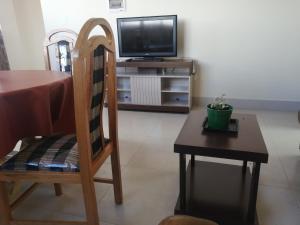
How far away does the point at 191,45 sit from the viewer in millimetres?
3432

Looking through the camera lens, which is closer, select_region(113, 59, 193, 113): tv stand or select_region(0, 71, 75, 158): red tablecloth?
select_region(0, 71, 75, 158): red tablecloth

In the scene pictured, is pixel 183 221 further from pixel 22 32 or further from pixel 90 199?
pixel 22 32

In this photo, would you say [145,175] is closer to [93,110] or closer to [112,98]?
[112,98]

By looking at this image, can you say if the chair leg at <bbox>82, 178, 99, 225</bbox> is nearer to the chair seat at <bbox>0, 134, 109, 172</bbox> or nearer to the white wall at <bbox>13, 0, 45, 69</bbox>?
the chair seat at <bbox>0, 134, 109, 172</bbox>

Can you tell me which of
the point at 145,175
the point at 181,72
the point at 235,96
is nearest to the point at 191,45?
the point at 181,72

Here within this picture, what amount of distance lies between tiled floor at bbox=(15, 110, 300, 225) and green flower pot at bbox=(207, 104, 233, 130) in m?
→ 0.58

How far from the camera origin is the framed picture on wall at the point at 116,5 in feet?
11.6

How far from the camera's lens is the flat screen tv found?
3.26 m

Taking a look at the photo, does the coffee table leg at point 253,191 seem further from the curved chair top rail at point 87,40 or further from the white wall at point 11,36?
the white wall at point 11,36

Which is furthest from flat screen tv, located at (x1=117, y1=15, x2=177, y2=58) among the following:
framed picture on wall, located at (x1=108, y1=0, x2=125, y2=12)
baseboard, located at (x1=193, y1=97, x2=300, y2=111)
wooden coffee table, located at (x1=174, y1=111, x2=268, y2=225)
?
wooden coffee table, located at (x1=174, y1=111, x2=268, y2=225)

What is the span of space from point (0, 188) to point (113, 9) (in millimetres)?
3138

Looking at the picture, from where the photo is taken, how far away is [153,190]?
167 cm

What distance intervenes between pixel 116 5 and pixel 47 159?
10.1 ft

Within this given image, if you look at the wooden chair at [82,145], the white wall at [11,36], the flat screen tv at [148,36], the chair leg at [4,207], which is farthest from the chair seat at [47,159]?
the flat screen tv at [148,36]
